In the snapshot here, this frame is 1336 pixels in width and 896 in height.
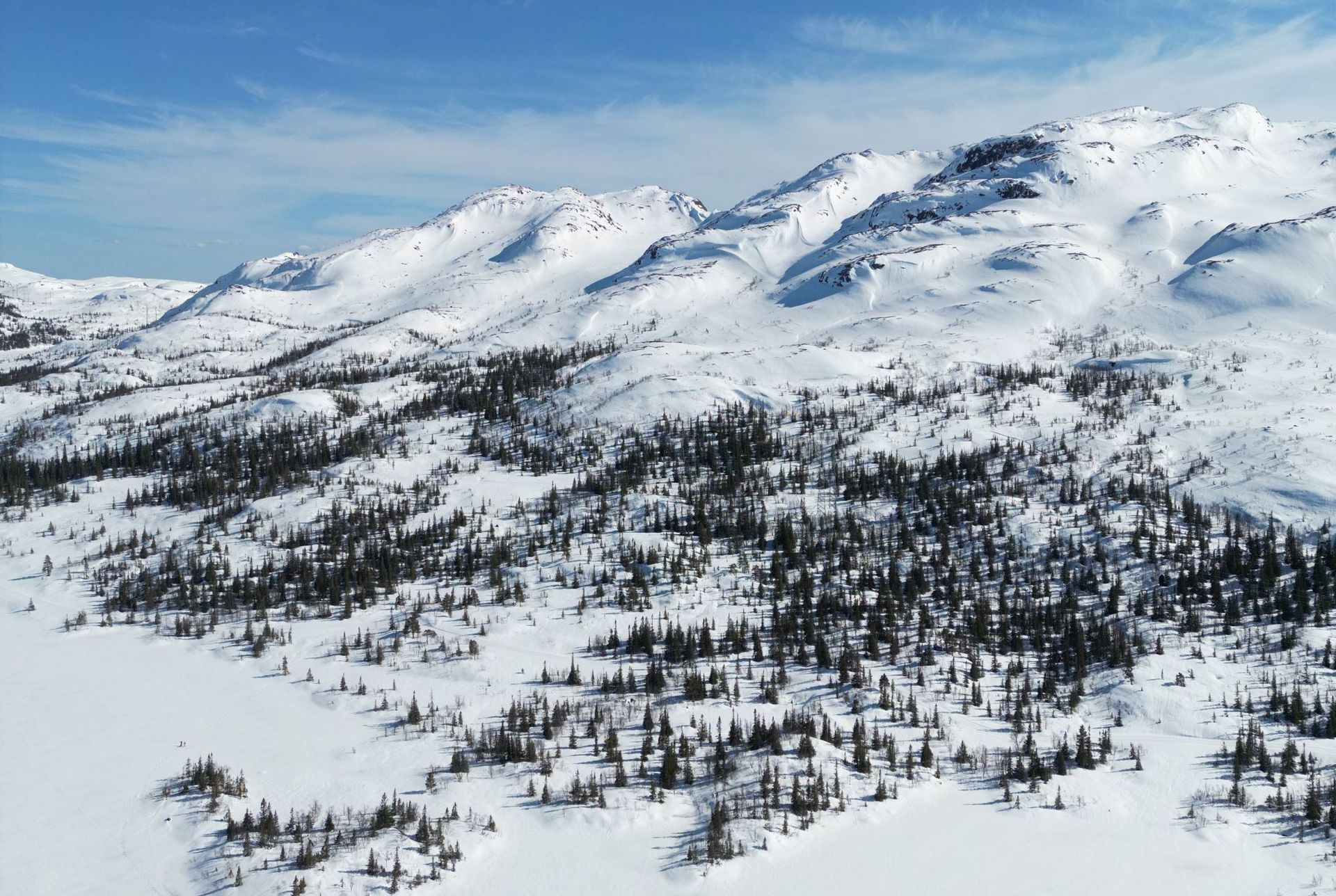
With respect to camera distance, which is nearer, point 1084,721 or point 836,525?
point 1084,721

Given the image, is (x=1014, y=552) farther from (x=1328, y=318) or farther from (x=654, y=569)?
(x=1328, y=318)

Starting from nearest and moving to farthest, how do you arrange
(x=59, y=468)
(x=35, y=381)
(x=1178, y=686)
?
(x=1178, y=686)
(x=59, y=468)
(x=35, y=381)

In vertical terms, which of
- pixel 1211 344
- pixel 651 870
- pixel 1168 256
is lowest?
pixel 651 870

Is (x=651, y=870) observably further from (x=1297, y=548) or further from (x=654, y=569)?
(x=1297, y=548)

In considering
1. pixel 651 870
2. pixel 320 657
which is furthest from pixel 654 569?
pixel 651 870

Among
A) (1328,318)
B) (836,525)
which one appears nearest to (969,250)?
(1328,318)

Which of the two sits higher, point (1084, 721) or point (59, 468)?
point (59, 468)

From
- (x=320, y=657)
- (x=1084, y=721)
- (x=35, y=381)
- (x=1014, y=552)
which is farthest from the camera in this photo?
(x=35, y=381)
